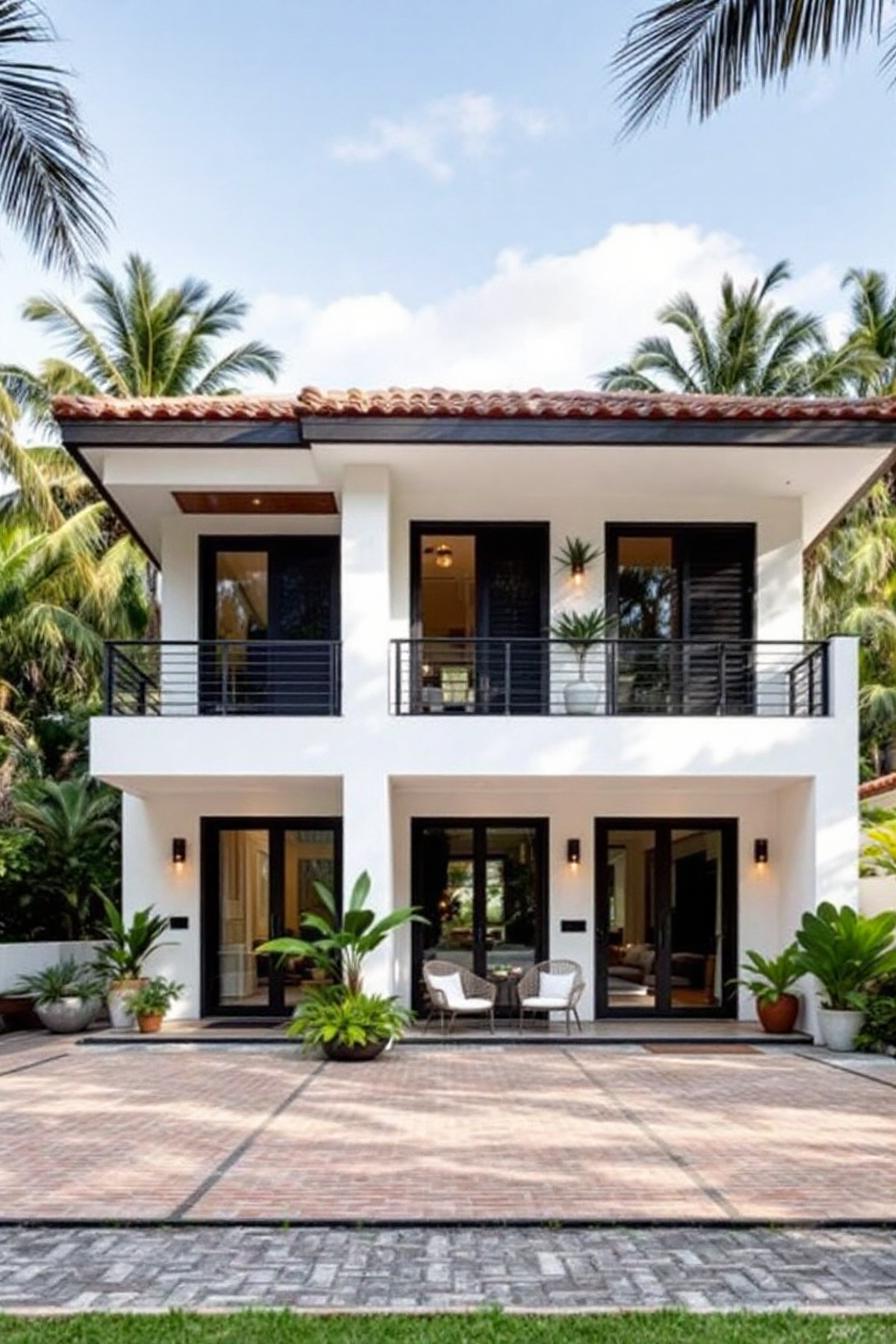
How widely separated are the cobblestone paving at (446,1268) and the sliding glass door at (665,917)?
8361mm

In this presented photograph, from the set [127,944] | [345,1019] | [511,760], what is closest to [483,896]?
[511,760]

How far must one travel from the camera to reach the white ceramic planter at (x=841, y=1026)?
38.9 feet

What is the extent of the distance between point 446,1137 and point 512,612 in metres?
7.55

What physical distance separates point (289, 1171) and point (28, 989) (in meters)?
7.87

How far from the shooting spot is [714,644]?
42.7ft

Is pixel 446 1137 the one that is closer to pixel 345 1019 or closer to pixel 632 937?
pixel 345 1019

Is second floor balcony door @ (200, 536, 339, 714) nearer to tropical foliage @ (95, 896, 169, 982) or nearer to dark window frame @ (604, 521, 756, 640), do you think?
tropical foliage @ (95, 896, 169, 982)

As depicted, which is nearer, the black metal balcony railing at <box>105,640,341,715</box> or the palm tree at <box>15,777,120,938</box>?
the black metal balcony railing at <box>105,640,341,715</box>

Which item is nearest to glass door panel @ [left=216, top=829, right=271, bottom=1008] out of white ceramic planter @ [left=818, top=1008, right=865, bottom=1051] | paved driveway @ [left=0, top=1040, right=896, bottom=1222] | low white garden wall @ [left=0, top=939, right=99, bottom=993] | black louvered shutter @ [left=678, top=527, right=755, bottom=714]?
low white garden wall @ [left=0, top=939, right=99, bottom=993]

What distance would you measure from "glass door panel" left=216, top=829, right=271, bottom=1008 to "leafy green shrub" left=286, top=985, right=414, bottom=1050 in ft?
8.55

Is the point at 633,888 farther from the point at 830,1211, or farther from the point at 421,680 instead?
the point at 830,1211

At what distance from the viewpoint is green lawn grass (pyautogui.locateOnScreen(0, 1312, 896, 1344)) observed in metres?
4.29

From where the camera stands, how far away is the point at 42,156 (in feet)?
23.4

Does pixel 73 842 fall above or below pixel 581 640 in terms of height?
below
